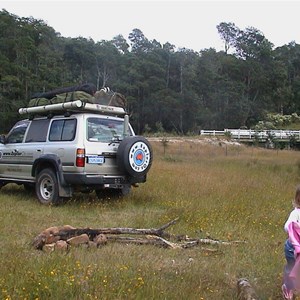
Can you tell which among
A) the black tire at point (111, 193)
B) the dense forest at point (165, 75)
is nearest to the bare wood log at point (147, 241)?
the black tire at point (111, 193)

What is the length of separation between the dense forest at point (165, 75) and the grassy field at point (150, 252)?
56928 millimetres

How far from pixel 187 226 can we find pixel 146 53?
7770cm

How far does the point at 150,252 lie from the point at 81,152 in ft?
11.2

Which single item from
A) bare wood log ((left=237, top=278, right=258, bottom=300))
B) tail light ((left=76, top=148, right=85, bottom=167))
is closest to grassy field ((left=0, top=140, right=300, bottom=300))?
bare wood log ((left=237, top=278, right=258, bottom=300))

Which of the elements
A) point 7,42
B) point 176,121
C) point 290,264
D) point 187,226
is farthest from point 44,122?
point 176,121

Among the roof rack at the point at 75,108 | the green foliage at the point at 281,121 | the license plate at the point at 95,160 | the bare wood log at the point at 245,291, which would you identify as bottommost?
the bare wood log at the point at 245,291

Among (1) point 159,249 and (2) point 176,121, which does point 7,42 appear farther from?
(1) point 159,249

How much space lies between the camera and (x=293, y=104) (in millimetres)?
84000

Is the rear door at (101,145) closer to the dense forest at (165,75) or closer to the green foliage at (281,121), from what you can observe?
the dense forest at (165,75)

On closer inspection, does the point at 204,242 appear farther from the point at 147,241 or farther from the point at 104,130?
the point at 104,130

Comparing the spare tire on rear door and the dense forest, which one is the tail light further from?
the dense forest

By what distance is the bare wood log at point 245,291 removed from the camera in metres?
3.89

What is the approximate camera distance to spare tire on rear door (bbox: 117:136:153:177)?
8414 millimetres

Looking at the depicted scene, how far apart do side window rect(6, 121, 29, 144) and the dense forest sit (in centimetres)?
5454
